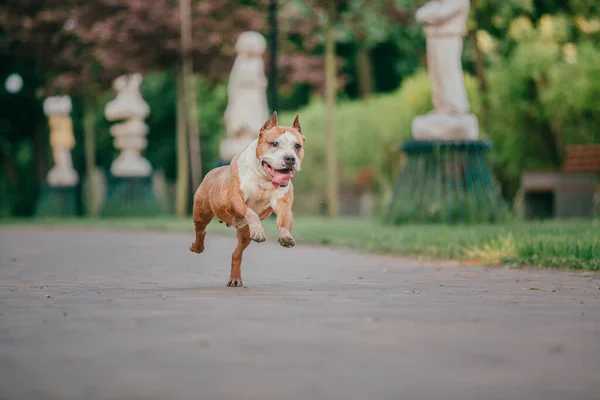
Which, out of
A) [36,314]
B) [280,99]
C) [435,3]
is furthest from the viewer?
[280,99]

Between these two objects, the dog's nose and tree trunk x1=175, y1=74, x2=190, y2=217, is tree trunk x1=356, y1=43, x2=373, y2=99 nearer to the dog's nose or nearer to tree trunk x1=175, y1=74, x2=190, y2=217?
tree trunk x1=175, y1=74, x2=190, y2=217

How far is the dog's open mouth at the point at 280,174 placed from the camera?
11492 millimetres

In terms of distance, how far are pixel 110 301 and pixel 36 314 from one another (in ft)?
4.09

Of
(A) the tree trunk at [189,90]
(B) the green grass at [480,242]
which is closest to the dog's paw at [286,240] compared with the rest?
(B) the green grass at [480,242]

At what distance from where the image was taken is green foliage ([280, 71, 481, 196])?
138ft

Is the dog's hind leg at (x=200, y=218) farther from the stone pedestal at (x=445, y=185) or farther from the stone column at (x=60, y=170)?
the stone column at (x=60, y=170)

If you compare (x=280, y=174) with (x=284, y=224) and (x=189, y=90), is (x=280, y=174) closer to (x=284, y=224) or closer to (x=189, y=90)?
(x=284, y=224)

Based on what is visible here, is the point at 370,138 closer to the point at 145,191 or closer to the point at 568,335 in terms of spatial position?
the point at 145,191

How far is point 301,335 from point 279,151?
122 inches

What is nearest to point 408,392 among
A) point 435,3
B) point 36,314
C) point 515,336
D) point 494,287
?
point 515,336

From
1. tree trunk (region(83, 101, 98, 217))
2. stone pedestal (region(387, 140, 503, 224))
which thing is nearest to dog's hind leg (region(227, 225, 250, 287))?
stone pedestal (region(387, 140, 503, 224))

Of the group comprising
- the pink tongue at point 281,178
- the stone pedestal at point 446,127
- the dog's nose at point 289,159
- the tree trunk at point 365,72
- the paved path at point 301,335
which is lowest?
the paved path at point 301,335

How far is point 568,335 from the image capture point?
28.5 ft

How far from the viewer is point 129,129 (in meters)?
42.6
